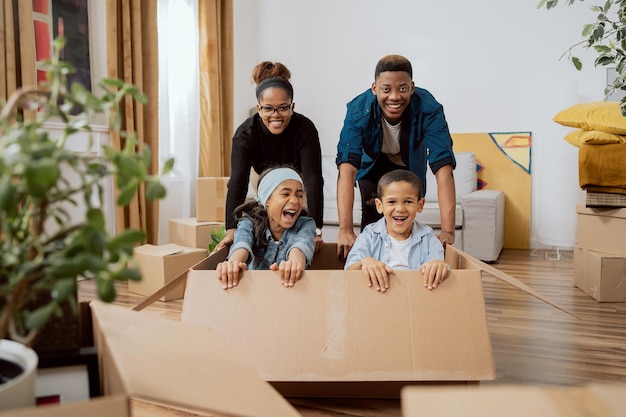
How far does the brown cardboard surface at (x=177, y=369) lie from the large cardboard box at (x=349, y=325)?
1.92 feet

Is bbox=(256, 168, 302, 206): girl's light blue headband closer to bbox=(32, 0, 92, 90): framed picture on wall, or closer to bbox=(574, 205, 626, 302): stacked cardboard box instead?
bbox=(32, 0, 92, 90): framed picture on wall

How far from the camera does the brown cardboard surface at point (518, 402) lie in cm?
43

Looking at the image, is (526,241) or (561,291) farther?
(526,241)

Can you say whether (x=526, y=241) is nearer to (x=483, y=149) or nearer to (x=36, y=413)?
(x=483, y=149)

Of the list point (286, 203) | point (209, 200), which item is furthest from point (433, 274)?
point (209, 200)

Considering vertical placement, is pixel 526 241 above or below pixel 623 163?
below

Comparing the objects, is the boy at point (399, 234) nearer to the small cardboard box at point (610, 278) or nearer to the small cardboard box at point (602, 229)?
the small cardboard box at point (610, 278)

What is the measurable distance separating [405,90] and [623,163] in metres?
1.55

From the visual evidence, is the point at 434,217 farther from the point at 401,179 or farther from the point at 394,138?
the point at 401,179

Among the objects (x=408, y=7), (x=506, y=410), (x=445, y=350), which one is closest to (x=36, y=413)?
(x=506, y=410)

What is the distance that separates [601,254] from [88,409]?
114 inches

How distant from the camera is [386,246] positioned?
182cm

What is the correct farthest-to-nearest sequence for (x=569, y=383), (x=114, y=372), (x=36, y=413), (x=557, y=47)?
(x=557, y=47) → (x=569, y=383) → (x=114, y=372) → (x=36, y=413)

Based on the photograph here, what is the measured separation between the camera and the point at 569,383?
1.66 meters
